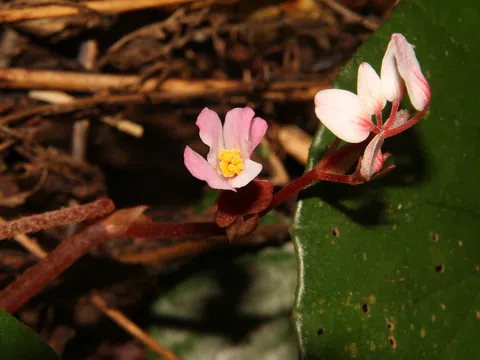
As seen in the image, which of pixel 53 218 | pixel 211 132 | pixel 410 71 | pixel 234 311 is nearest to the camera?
pixel 410 71

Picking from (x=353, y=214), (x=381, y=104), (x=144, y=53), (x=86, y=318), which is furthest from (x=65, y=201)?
(x=381, y=104)

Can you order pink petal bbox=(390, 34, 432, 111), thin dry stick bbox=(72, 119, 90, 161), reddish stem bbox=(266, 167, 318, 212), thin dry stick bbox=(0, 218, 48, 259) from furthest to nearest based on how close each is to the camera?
thin dry stick bbox=(72, 119, 90, 161) → thin dry stick bbox=(0, 218, 48, 259) → reddish stem bbox=(266, 167, 318, 212) → pink petal bbox=(390, 34, 432, 111)

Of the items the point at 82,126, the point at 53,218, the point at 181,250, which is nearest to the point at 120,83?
the point at 82,126

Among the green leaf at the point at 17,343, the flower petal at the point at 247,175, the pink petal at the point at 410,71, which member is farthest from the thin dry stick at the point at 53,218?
the pink petal at the point at 410,71

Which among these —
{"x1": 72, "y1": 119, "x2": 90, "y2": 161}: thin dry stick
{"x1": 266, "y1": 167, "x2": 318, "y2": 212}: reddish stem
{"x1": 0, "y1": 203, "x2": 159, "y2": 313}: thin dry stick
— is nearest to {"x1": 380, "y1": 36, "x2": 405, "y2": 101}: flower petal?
{"x1": 266, "y1": 167, "x2": 318, "y2": 212}: reddish stem

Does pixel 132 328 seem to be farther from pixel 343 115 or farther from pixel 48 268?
pixel 343 115

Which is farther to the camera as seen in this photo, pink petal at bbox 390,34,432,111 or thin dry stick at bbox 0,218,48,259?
thin dry stick at bbox 0,218,48,259

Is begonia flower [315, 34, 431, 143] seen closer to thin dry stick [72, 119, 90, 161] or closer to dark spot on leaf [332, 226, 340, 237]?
dark spot on leaf [332, 226, 340, 237]

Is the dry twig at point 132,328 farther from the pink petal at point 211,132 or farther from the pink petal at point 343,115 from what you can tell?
the pink petal at point 343,115
